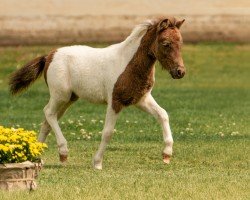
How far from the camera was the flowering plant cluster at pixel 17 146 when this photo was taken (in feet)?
41.4

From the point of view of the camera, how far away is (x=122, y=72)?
15820 millimetres

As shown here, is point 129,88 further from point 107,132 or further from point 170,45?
point 170,45

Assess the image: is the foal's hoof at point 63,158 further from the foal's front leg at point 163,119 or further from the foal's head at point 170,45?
the foal's head at point 170,45

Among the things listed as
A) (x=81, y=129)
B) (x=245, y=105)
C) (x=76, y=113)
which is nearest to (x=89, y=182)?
(x=81, y=129)

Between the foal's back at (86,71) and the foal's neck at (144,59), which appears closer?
the foal's neck at (144,59)

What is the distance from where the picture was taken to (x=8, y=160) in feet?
41.6

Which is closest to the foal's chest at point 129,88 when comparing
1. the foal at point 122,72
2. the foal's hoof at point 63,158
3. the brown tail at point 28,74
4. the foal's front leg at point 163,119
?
the foal at point 122,72

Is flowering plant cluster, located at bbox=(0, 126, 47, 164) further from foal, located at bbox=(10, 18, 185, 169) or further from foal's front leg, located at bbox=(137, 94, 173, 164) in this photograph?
foal's front leg, located at bbox=(137, 94, 173, 164)

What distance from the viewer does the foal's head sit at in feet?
50.3

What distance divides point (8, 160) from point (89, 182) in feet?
4.60

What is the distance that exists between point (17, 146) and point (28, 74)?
436 centimetres

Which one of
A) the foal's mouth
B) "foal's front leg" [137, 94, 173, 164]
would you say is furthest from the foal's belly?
the foal's mouth

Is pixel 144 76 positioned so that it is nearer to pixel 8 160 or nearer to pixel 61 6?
pixel 8 160

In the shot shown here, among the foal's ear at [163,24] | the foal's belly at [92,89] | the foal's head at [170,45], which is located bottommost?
the foal's belly at [92,89]
